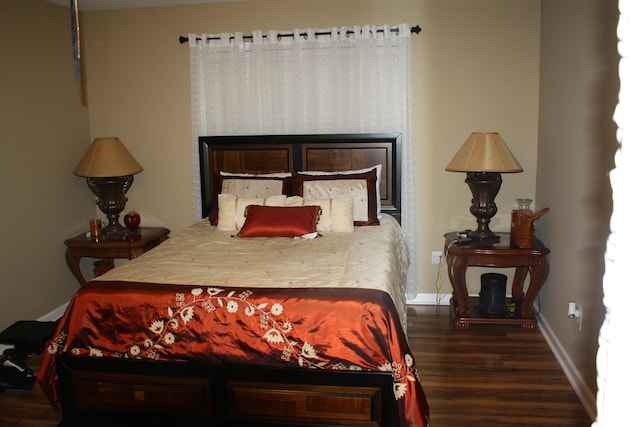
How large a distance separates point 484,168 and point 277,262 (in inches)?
63.3

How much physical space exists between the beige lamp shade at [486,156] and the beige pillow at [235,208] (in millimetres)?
1284

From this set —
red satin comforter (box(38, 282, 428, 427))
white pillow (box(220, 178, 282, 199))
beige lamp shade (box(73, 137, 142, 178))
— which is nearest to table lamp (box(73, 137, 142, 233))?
beige lamp shade (box(73, 137, 142, 178))

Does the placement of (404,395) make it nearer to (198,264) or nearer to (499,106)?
(198,264)

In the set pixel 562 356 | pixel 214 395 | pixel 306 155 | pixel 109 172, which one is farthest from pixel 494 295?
pixel 109 172

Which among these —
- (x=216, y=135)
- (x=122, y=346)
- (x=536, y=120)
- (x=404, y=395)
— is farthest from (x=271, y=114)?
(x=404, y=395)

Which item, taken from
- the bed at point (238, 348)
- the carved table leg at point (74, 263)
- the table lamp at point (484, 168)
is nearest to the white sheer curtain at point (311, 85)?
the table lamp at point (484, 168)

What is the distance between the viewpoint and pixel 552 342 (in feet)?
11.5

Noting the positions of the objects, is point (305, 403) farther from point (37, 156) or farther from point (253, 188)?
point (37, 156)

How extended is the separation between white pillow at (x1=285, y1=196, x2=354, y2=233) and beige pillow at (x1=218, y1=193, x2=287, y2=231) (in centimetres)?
27

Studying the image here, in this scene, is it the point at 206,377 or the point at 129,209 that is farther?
the point at 129,209

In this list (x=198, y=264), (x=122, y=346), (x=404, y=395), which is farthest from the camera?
(x=198, y=264)

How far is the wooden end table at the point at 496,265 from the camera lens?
12.0 ft

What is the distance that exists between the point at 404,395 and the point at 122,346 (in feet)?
4.38

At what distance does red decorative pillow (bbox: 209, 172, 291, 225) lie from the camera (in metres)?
4.06
